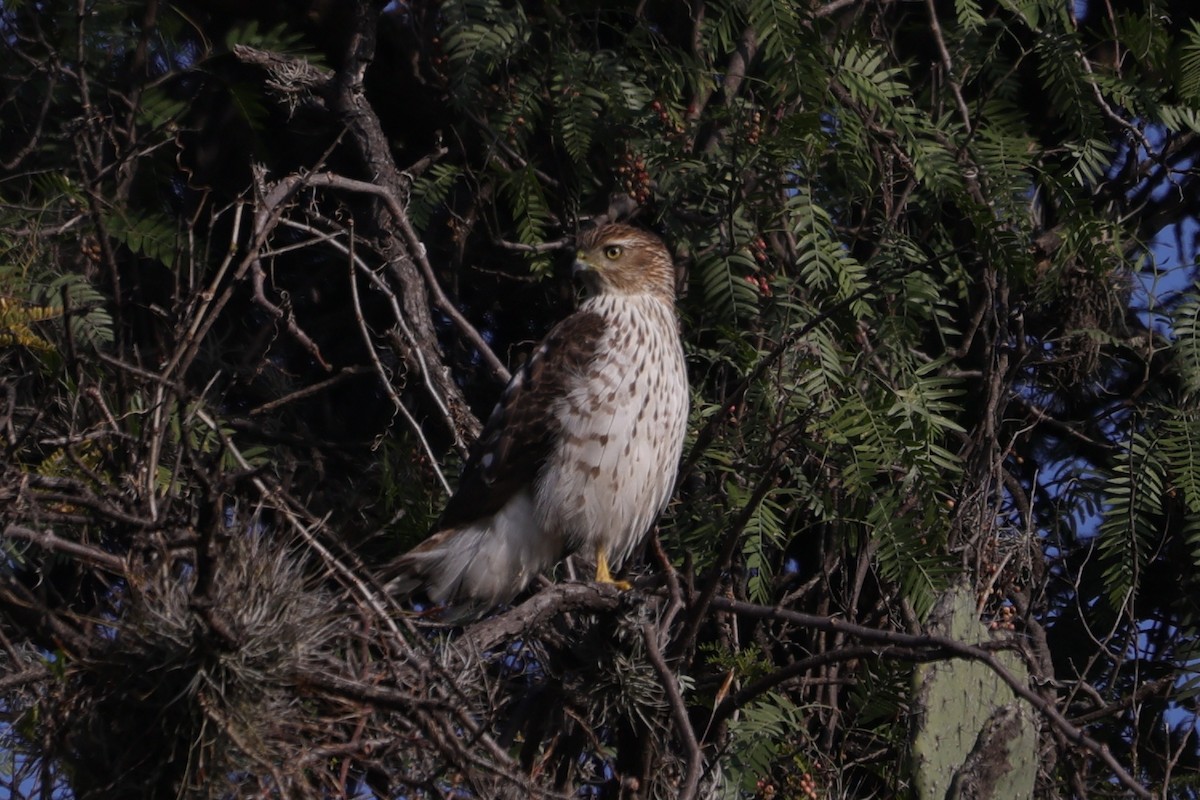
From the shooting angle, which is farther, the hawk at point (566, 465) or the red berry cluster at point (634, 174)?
the red berry cluster at point (634, 174)

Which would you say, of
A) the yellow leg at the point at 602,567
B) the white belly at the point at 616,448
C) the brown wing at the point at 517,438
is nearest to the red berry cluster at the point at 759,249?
the white belly at the point at 616,448

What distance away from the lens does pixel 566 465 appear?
4.47 meters

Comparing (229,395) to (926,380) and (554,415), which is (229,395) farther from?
(926,380)

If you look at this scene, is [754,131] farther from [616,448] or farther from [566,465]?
[566,465]

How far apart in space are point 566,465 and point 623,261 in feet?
2.16

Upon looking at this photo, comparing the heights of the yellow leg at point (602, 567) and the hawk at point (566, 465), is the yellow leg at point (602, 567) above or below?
below

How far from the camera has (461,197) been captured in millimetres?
5035

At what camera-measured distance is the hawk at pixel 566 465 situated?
4.41m

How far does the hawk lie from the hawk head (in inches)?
1.7

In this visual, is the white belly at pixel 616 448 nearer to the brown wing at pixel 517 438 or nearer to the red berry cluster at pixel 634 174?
the brown wing at pixel 517 438

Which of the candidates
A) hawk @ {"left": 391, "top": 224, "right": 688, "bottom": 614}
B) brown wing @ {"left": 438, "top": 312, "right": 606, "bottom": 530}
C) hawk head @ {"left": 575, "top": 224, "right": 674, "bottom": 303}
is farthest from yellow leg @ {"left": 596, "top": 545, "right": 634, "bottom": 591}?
hawk head @ {"left": 575, "top": 224, "right": 674, "bottom": 303}

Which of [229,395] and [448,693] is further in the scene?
[229,395]

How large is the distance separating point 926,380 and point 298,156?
7.42ft

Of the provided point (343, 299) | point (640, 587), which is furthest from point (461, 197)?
point (640, 587)
